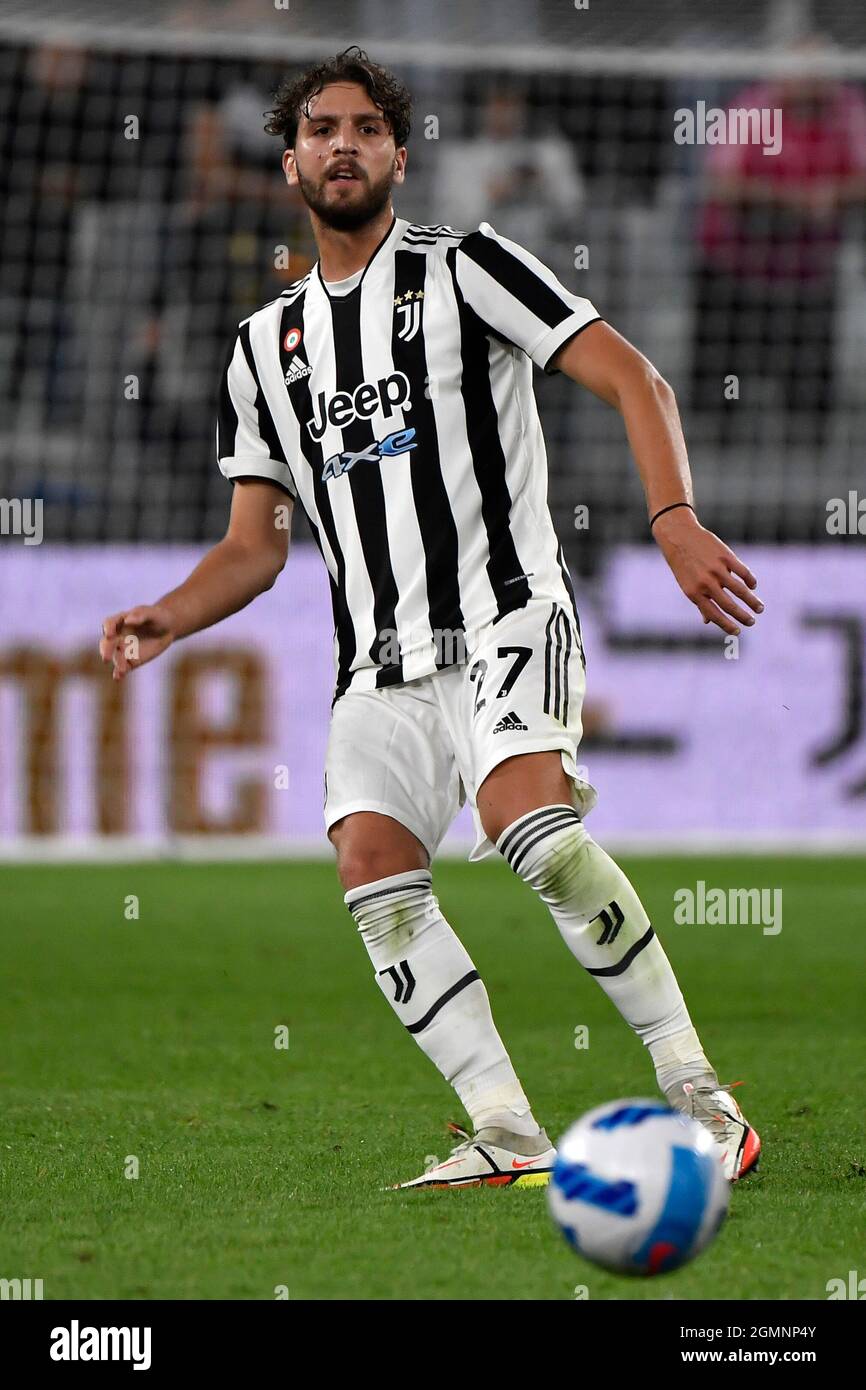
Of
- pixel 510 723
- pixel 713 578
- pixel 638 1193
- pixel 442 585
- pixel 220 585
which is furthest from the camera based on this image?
pixel 220 585

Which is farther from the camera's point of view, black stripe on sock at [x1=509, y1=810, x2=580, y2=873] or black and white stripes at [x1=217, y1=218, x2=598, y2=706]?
black and white stripes at [x1=217, y1=218, x2=598, y2=706]

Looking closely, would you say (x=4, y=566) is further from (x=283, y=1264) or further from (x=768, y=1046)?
(x=283, y=1264)

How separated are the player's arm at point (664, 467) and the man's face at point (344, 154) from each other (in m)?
0.57

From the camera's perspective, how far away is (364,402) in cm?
407

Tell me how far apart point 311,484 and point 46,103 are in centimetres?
987

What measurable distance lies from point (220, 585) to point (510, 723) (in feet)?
2.68

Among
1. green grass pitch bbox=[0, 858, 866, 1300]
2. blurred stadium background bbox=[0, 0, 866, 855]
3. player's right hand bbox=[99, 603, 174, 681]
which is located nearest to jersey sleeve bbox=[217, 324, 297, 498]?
player's right hand bbox=[99, 603, 174, 681]

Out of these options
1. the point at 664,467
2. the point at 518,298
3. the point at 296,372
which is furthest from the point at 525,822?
the point at 296,372

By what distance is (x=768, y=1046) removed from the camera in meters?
5.54

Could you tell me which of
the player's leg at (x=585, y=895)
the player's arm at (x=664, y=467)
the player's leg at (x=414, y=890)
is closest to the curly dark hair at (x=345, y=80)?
the player's arm at (x=664, y=467)

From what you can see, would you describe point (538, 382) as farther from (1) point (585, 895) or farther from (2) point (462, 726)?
(1) point (585, 895)

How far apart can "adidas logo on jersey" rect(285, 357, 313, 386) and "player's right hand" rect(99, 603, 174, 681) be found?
2.06ft

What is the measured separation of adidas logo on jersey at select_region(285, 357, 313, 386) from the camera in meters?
4.20

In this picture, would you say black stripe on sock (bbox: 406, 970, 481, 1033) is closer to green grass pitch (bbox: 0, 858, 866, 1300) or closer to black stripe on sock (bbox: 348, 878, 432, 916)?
black stripe on sock (bbox: 348, 878, 432, 916)
